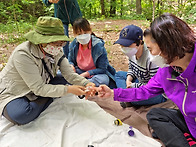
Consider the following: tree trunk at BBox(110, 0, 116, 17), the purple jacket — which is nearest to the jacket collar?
the purple jacket

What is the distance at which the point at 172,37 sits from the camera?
3.89 ft

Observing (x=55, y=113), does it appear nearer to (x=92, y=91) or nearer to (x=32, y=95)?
(x=32, y=95)

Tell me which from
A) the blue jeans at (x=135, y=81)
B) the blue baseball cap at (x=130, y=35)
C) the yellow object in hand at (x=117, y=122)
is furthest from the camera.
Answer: the blue jeans at (x=135, y=81)

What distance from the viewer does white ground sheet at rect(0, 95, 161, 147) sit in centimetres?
179

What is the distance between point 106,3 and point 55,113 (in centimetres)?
1047

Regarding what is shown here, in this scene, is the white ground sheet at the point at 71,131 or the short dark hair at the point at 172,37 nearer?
the short dark hair at the point at 172,37

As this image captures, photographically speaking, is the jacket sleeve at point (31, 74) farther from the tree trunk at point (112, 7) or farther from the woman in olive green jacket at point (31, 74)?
the tree trunk at point (112, 7)

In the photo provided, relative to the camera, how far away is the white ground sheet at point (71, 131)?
70.7 inches

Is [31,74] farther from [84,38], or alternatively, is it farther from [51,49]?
[84,38]

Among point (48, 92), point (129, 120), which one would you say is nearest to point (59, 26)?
point (48, 92)

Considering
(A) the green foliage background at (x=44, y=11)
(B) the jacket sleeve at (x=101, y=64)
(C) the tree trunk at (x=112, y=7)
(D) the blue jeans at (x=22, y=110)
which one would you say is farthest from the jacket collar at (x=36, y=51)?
(C) the tree trunk at (x=112, y=7)

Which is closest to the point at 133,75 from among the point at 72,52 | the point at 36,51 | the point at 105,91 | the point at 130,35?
the point at 130,35

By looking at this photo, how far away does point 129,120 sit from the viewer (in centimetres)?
219

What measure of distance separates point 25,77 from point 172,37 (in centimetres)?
156
